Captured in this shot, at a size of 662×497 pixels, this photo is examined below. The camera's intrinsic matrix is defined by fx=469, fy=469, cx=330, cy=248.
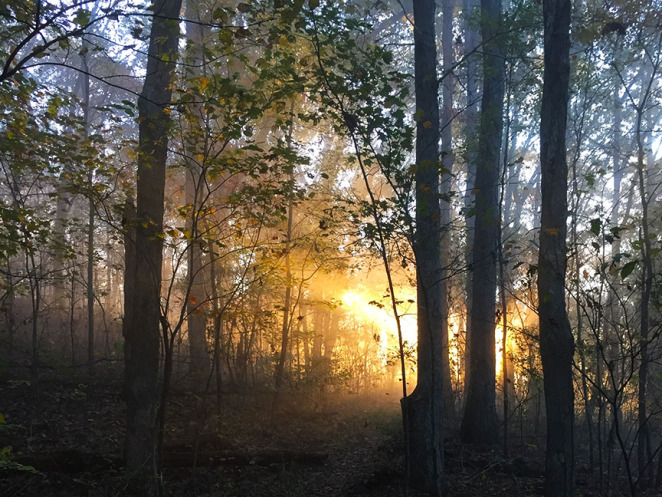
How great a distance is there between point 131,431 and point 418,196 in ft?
16.3

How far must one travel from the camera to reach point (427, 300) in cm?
651

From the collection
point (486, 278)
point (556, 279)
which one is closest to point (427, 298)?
point (556, 279)

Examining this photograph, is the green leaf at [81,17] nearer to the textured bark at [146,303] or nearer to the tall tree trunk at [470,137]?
the textured bark at [146,303]

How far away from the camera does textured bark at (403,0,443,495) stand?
673 cm

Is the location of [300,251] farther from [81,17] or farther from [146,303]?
[81,17]

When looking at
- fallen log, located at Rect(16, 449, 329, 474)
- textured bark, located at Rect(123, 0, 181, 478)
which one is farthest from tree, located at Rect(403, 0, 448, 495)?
textured bark, located at Rect(123, 0, 181, 478)

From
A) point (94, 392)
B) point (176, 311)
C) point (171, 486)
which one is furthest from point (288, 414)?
point (176, 311)

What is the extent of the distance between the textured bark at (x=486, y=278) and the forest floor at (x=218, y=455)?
0.73 metres

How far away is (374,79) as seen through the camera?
5.95m

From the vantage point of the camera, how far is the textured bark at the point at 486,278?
9.94 m

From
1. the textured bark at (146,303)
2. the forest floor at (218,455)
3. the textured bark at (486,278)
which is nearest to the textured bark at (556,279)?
the forest floor at (218,455)

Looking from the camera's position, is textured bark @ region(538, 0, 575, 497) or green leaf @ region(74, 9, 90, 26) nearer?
Answer: green leaf @ region(74, 9, 90, 26)

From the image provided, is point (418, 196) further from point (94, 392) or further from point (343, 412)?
point (343, 412)

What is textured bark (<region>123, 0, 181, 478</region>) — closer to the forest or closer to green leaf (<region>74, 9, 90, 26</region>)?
the forest
